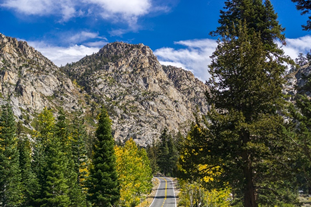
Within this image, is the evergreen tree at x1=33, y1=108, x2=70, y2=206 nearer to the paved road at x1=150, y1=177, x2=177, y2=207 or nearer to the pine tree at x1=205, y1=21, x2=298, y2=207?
the paved road at x1=150, y1=177, x2=177, y2=207

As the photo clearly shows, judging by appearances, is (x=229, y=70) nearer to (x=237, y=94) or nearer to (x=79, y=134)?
(x=237, y=94)

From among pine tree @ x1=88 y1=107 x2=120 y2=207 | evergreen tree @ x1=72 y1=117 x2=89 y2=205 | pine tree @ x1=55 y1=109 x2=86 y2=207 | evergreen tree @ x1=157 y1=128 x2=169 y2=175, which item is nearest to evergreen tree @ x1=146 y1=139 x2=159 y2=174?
evergreen tree @ x1=157 y1=128 x2=169 y2=175

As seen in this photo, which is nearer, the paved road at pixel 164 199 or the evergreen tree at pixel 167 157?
the paved road at pixel 164 199

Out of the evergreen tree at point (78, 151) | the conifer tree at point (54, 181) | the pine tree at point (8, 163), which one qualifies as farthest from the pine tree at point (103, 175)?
the pine tree at point (8, 163)

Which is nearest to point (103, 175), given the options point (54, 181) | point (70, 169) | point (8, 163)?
point (54, 181)

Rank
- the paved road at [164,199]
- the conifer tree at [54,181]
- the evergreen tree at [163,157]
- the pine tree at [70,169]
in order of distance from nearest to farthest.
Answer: the conifer tree at [54,181]
the pine tree at [70,169]
the paved road at [164,199]
the evergreen tree at [163,157]

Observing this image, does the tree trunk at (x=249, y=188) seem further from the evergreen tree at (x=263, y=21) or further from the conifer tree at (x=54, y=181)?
the conifer tree at (x=54, y=181)

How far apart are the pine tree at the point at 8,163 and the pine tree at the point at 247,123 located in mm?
32684

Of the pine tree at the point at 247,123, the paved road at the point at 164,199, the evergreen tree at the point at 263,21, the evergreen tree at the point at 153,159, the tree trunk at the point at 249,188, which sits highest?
the evergreen tree at the point at 263,21

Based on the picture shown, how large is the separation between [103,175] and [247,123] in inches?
838

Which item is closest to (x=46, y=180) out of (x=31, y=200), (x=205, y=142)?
(x=31, y=200)

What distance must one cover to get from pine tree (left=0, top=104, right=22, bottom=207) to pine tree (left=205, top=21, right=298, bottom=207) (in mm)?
32684

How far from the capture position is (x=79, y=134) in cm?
3731

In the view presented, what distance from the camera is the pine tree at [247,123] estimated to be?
499 inches
